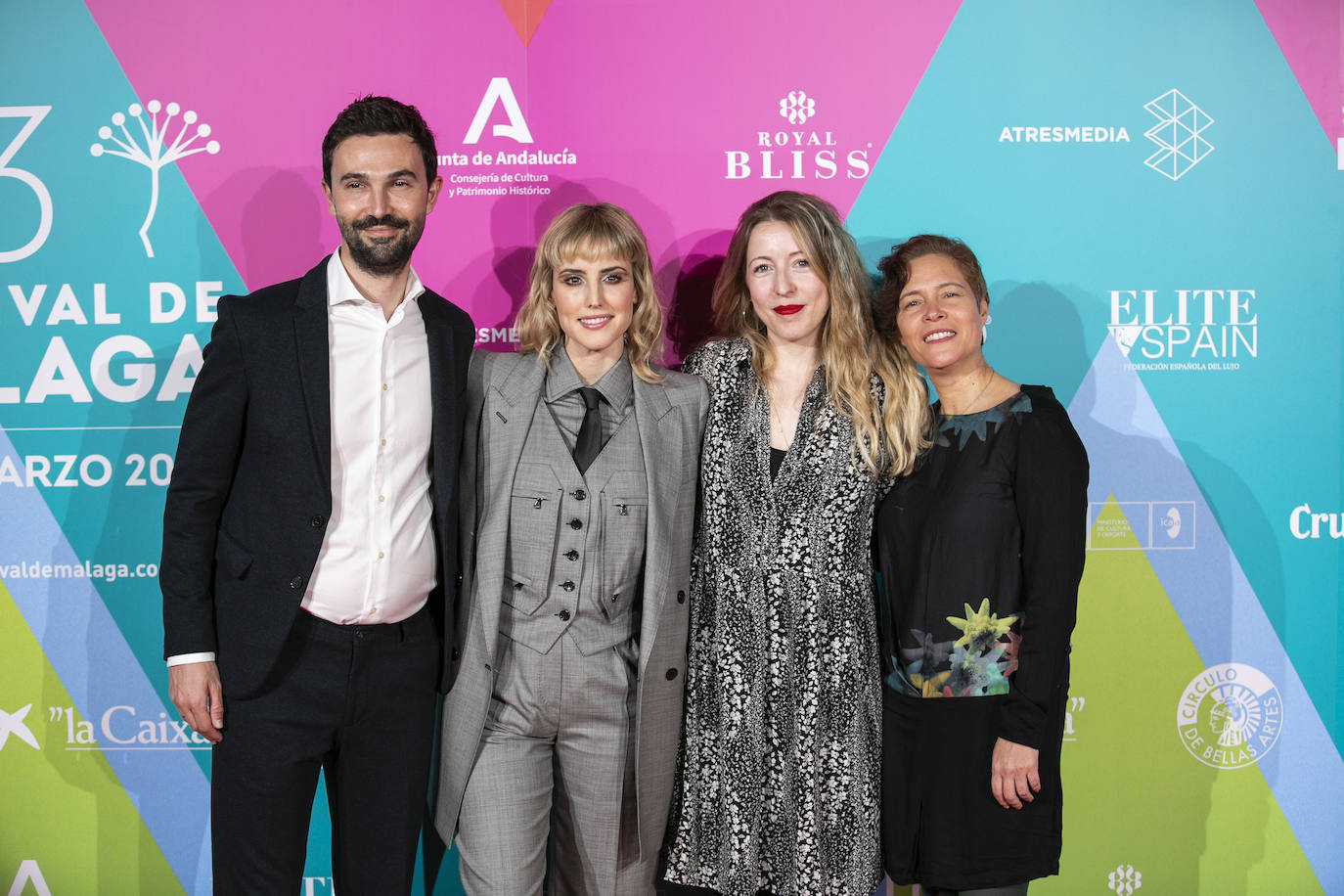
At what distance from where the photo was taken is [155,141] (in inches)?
120

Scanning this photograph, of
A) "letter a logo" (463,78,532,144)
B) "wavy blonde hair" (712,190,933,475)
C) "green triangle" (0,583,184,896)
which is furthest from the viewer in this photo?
"green triangle" (0,583,184,896)

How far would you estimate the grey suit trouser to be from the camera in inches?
88.8

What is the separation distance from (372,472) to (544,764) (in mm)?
871

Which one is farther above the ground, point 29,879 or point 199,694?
point 199,694

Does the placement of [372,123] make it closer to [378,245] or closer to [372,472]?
[378,245]

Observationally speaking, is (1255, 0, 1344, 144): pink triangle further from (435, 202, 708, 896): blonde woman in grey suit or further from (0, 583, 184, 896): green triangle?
(0, 583, 184, 896): green triangle

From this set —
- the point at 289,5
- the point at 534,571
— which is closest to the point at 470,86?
the point at 289,5

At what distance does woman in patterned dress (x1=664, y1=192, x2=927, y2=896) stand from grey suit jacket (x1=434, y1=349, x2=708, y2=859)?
84 millimetres

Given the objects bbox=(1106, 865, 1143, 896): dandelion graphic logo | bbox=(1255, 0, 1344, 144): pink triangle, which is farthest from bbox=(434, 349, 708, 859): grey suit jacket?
bbox=(1255, 0, 1344, 144): pink triangle

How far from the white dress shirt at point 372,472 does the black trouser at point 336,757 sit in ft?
0.31

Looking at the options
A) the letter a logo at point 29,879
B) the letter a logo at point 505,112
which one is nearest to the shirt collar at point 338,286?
the letter a logo at point 505,112

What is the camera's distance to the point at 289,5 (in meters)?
3.03

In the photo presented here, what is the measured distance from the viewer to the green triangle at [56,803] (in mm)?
3123

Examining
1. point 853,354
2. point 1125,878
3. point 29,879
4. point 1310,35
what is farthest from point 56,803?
point 1310,35
